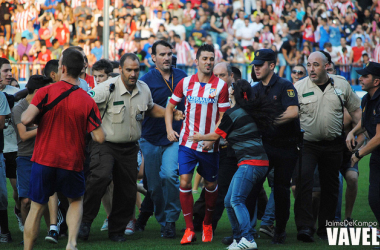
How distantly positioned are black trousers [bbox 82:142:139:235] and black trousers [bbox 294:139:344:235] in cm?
211

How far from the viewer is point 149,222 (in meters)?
7.73

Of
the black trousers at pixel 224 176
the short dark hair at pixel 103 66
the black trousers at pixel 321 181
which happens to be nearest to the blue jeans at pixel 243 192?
the black trousers at pixel 224 176

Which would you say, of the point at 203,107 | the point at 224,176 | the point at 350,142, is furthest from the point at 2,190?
the point at 350,142

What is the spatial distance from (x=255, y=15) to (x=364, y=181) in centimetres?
1095

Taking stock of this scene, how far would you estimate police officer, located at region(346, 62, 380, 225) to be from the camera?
219 inches

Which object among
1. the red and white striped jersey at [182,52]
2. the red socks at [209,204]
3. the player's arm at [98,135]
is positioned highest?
the red and white striped jersey at [182,52]

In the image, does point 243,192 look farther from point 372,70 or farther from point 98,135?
point 372,70

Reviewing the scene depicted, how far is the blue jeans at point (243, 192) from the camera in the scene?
5.34 m

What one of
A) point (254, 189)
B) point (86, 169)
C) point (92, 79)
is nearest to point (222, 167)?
point (254, 189)

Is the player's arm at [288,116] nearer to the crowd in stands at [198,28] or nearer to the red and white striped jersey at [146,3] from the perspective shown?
the crowd in stands at [198,28]

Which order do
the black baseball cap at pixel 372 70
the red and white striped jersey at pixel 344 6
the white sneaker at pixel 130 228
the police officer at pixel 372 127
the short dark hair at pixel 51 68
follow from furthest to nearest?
the red and white striped jersey at pixel 344 6 < the white sneaker at pixel 130 228 < the short dark hair at pixel 51 68 < the black baseball cap at pixel 372 70 < the police officer at pixel 372 127

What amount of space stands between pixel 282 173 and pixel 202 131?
3.55 ft

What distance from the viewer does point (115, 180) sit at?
6.37 m

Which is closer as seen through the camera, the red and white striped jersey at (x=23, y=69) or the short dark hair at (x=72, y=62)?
the short dark hair at (x=72, y=62)
